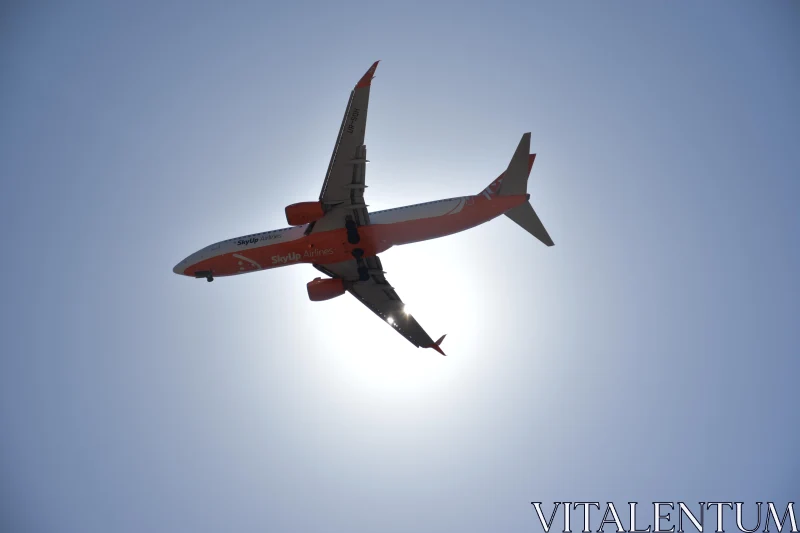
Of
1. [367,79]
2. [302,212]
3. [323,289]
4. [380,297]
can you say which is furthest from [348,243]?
[367,79]

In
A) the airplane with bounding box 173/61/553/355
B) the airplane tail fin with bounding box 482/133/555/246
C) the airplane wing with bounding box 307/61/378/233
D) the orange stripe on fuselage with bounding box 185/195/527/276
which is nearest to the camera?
the airplane wing with bounding box 307/61/378/233

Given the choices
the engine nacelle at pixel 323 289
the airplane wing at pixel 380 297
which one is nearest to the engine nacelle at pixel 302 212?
the airplane wing at pixel 380 297

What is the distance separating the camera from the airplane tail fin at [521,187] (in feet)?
100

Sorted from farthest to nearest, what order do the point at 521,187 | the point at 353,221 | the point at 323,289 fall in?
the point at 323,289 → the point at 353,221 → the point at 521,187

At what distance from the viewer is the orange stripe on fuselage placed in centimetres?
3100

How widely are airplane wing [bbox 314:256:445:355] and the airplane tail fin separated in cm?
983

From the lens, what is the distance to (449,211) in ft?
102

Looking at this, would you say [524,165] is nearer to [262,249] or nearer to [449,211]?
[449,211]

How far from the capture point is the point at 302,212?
30.8 m

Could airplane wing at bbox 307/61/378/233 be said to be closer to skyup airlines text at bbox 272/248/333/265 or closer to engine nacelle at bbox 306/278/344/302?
skyup airlines text at bbox 272/248/333/265

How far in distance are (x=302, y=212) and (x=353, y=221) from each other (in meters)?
2.99

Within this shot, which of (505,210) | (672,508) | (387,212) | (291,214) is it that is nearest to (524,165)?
(505,210)

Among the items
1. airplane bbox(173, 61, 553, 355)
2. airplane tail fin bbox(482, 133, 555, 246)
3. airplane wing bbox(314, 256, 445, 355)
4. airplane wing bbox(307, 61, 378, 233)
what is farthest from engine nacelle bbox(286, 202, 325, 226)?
airplane tail fin bbox(482, 133, 555, 246)

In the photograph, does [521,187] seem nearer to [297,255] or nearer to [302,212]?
[302,212]
